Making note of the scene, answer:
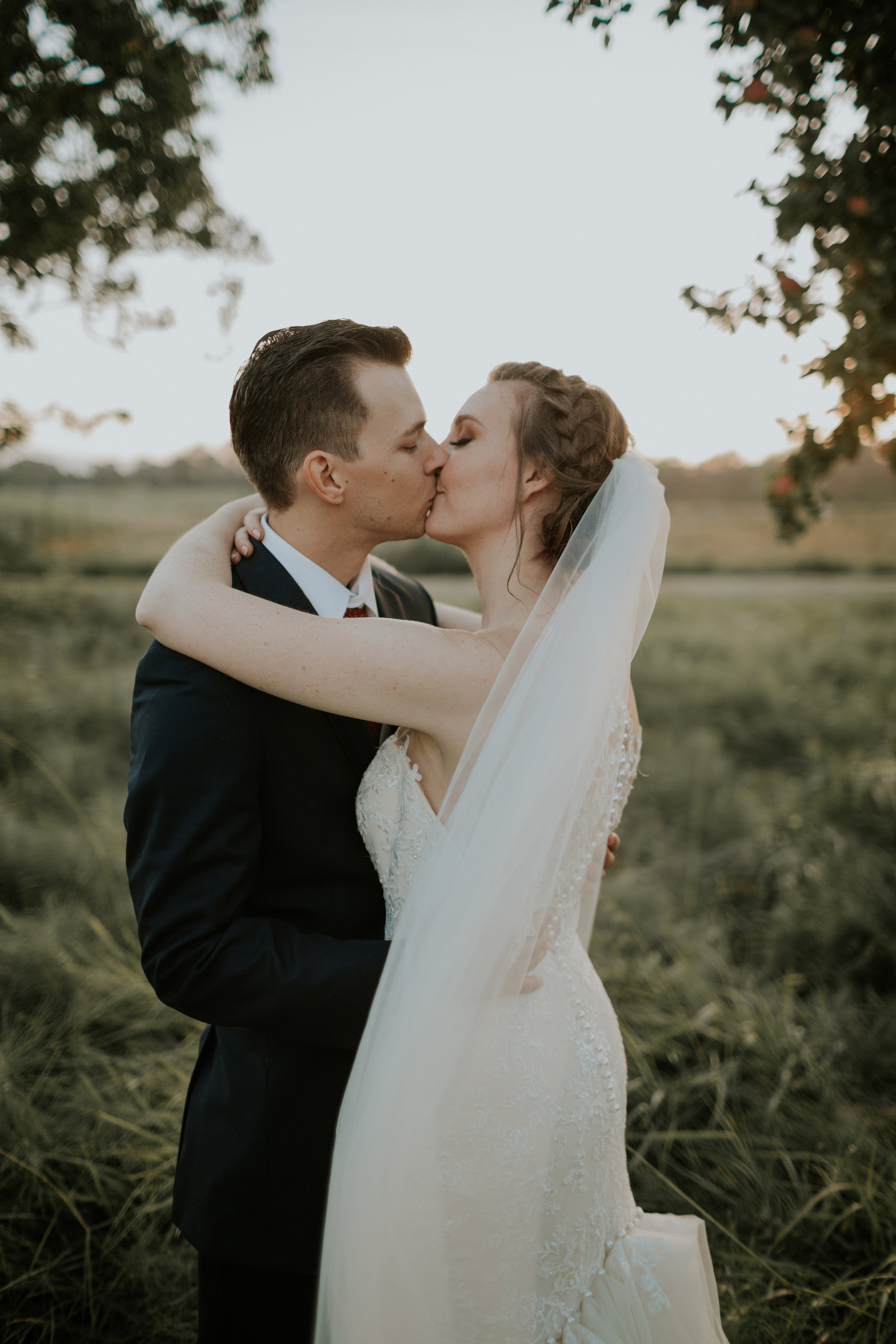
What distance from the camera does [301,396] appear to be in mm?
2082

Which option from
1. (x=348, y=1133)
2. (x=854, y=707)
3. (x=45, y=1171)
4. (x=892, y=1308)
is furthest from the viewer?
(x=854, y=707)

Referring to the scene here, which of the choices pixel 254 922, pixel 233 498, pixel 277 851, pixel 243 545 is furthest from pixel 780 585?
pixel 254 922

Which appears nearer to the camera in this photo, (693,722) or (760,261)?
(760,261)

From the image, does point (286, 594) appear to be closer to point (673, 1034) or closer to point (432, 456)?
point (432, 456)

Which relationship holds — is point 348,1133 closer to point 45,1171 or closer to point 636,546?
point 636,546

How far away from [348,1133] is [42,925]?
315 cm

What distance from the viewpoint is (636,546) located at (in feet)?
6.32

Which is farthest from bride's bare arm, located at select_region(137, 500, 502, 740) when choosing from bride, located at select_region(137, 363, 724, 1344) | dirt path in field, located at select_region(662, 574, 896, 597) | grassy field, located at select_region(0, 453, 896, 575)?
dirt path in field, located at select_region(662, 574, 896, 597)

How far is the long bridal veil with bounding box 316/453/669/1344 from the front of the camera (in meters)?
1.60

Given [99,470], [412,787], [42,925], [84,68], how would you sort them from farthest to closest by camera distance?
[99,470] < [84,68] < [42,925] < [412,787]

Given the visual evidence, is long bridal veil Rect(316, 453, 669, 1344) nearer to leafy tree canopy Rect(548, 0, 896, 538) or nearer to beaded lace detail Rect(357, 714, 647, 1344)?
beaded lace detail Rect(357, 714, 647, 1344)

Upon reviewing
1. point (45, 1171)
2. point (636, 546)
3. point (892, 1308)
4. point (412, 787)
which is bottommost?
point (892, 1308)

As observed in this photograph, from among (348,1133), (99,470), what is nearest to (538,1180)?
(348,1133)

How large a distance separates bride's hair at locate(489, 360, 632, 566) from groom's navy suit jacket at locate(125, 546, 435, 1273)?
685 millimetres
